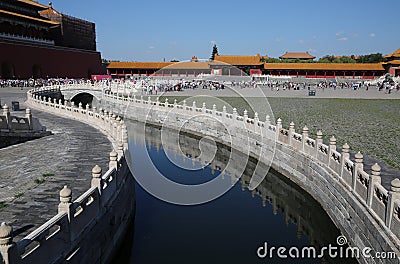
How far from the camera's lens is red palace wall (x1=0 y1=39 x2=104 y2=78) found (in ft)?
130

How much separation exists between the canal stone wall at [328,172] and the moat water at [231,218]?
0.55 m

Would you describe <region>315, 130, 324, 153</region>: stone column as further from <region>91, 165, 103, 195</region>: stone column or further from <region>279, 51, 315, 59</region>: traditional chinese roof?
<region>279, 51, 315, 59</region>: traditional chinese roof

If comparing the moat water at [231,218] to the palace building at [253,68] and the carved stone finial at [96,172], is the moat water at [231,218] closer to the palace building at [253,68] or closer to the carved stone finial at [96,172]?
the carved stone finial at [96,172]

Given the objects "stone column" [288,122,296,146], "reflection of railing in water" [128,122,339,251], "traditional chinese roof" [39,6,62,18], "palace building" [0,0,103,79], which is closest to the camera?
"reflection of railing in water" [128,122,339,251]

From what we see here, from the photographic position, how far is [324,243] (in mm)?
9305

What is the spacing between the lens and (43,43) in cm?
4488

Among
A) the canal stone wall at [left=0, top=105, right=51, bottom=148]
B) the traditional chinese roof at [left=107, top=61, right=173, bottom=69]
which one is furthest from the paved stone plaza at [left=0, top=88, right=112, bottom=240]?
the traditional chinese roof at [left=107, top=61, right=173, bottom=69]

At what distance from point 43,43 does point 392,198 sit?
4562cm

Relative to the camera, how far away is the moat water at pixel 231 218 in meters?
8.77

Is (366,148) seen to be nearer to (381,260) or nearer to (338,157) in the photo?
(338,157)

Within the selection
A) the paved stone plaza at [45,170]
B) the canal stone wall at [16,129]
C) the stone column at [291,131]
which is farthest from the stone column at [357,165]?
the canal stone wall at [16,129]

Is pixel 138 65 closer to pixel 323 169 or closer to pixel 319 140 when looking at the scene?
pixel 319 140

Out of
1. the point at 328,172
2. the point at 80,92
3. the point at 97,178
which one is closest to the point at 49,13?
the point at 80,92

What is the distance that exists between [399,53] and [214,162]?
1991 inches
